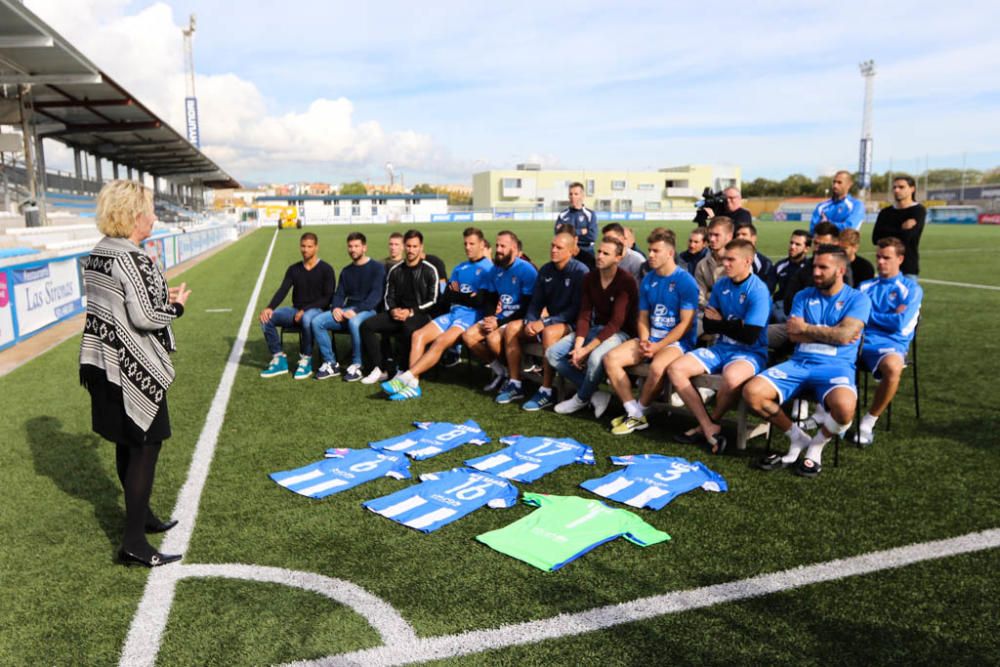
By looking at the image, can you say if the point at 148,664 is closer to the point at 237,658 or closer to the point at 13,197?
the point at 237,658

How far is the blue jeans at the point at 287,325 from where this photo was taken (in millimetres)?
7713

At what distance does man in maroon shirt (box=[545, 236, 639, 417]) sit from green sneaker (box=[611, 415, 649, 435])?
1.33 ft

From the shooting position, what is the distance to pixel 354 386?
7145mm

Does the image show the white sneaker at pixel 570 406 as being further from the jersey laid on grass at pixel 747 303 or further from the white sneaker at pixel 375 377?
the white sneaker at pixel 375 377

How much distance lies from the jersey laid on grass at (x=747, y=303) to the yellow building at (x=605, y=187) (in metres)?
89.1

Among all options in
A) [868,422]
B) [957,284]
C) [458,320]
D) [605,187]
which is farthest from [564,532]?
[605,187]

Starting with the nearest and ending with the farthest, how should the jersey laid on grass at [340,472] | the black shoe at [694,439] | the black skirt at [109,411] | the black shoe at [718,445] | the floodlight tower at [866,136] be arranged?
1. the black skirt at [109,411]
2. the jersey laid on grass at [340,472]
3. the black shoe at [718,445]
4. the black shoe at [694,439]
5. the floodlight tower at [866,136]

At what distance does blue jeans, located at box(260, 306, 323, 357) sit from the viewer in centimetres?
771

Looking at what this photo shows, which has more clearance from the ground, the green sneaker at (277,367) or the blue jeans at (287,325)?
the blue jeans at (287,325)

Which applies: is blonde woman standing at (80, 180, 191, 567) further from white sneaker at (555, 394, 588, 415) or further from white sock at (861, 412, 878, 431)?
white sock at (861, 412, 878, 431)

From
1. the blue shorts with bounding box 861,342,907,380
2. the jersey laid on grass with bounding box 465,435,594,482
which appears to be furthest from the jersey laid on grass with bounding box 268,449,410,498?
the blue shorts with bounding box 861,342,907,380

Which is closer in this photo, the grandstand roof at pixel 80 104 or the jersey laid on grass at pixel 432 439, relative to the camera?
the jersey laid on grass at pixel 432 439

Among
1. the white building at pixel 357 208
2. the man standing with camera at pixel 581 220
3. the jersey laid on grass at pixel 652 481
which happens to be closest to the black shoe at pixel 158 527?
the jersey laid on grass at pixel 652 481

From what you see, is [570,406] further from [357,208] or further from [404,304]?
[357,208]
